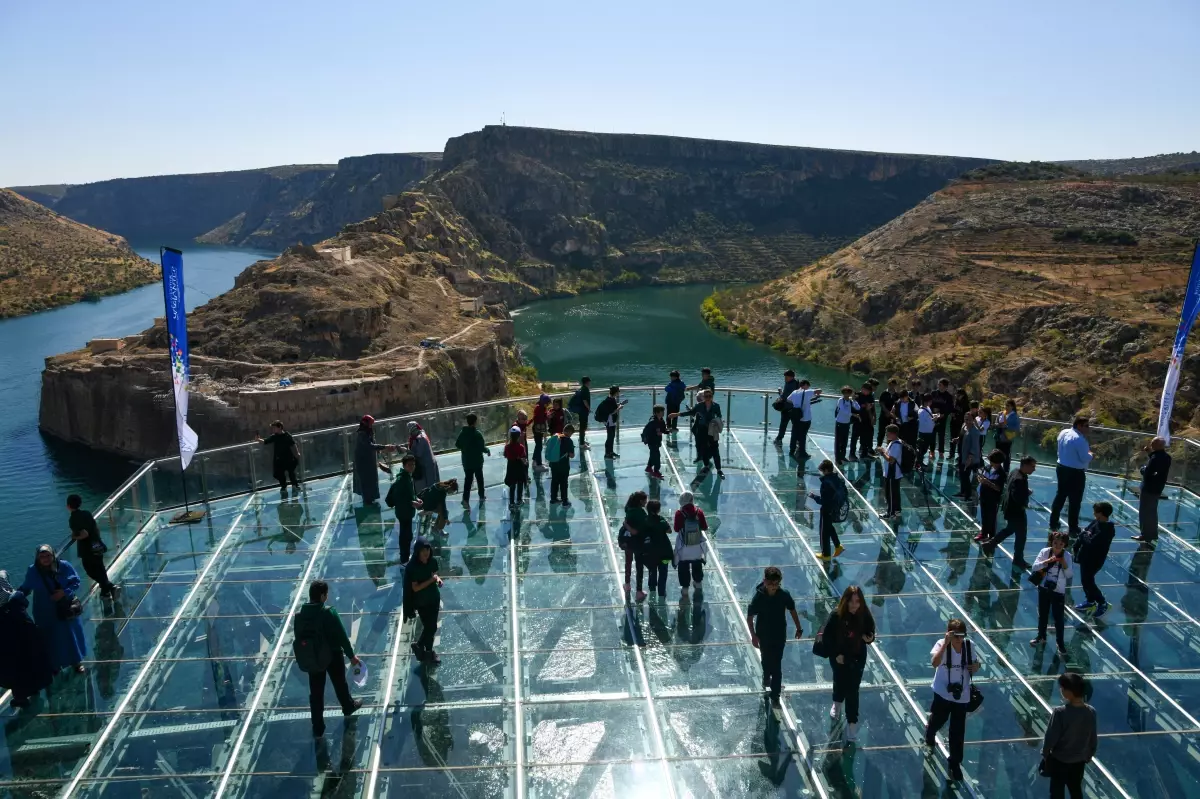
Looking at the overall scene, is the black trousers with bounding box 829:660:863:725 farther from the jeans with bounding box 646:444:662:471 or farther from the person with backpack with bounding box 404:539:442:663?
the jeans with bounding box 646:444:662:471

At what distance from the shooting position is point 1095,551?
9180mm

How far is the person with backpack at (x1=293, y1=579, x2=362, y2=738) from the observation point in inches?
283

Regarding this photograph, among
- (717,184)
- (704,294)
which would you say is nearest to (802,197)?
(717,184)

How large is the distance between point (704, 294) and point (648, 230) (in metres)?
30.5

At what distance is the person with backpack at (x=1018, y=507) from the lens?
9898mm

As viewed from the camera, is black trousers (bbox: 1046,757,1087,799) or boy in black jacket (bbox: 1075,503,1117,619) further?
boy in black jacket (bbox: 1075,503,1117,619)

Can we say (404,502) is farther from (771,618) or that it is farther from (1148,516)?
(1148,516)

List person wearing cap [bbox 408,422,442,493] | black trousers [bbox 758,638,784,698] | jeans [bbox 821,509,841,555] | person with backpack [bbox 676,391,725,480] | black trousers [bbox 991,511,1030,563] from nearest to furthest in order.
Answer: black trousers [bbox 758,638,784,698], black trousers [bbox 991,511,1030,563], jeans [bbox 821,509,841,555], person wearing cap [bbox 408,422,442,493], person with backpack [bbox 676,391,725,480]

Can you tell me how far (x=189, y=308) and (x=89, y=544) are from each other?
259 feet

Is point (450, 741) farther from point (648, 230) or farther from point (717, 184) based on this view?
point (717, 184)

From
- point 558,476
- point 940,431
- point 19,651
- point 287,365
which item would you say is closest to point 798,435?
point 940,431

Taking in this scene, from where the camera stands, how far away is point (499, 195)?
12769cm

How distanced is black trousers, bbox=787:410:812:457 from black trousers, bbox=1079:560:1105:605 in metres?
5.13

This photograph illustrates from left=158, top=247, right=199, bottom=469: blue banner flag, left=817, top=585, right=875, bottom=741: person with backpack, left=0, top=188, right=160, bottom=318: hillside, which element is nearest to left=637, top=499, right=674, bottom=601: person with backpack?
→ left=817, top=585, right=875, bottom=741: person with backpack
